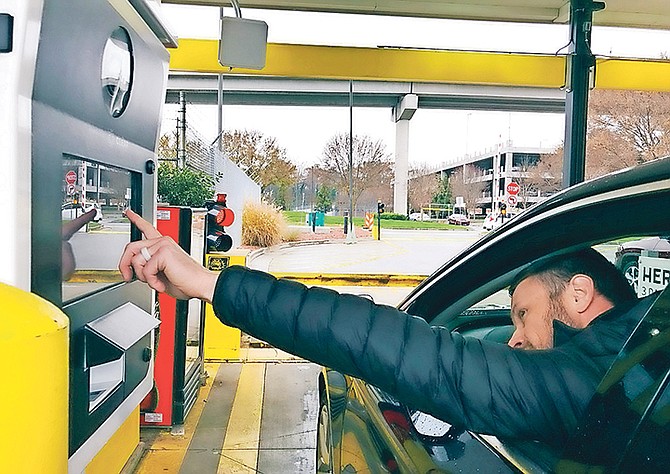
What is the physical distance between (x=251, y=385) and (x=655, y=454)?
452 centimetres

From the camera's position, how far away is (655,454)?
2.77ft

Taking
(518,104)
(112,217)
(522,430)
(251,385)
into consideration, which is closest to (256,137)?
(518,104)

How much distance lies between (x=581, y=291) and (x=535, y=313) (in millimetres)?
104

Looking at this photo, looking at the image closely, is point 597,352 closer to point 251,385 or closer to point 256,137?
point 251,385

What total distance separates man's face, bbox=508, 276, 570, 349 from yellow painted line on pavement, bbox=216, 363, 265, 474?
2.56 meters

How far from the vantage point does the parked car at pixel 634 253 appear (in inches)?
54.2

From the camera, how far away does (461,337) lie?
47.0 inches

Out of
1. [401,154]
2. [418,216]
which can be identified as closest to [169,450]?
[418,216]

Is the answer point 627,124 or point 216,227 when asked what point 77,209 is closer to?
point 216,227

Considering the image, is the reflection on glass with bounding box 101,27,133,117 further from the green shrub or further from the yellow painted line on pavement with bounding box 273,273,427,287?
the yellow painted line on pavement with bounding box 273,273,427,287

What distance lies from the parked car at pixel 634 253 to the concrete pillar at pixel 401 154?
10.7 meters

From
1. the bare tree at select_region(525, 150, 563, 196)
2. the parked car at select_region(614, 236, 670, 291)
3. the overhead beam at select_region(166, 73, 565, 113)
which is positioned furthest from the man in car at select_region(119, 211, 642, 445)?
the overhead beam at select_region(166, 73, 565, 113)

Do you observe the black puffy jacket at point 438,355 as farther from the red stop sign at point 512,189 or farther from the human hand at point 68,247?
the red stop sign at point 512,189

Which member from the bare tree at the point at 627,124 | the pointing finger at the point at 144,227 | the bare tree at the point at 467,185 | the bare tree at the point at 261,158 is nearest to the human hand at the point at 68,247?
the pointing finger at the point at 144,227
